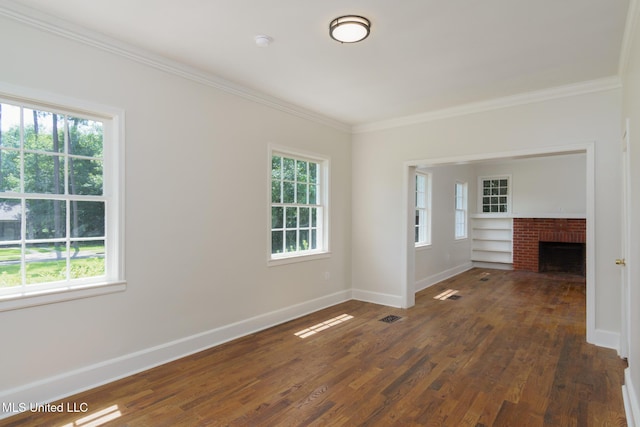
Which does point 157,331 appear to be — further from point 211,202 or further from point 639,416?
point 639,416

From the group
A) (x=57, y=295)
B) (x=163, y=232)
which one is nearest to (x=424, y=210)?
(x=163, y=232)

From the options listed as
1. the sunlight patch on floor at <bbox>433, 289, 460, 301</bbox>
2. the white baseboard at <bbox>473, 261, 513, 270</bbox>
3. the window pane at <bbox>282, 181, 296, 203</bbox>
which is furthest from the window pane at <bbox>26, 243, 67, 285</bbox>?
the white baseboard at <bbox>473, 261, 513, 270</bbox>

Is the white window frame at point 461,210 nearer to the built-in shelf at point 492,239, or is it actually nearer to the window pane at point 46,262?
the built-in shelf at point 492,239

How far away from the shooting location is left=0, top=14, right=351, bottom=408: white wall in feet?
7.88

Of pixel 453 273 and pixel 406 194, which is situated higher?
pixel 406 194

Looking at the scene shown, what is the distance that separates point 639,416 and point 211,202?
3542 mm

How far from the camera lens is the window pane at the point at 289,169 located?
14.6 ft

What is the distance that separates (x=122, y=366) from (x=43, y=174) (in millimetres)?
1627

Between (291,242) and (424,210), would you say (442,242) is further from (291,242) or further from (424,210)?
(291,242)

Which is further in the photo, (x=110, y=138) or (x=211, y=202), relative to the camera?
(x=211, y=202)

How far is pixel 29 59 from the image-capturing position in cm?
237

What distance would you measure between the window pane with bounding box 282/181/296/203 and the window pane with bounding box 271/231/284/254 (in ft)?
1.42

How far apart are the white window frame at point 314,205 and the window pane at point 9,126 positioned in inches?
89.5

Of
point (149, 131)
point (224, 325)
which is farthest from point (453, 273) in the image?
point (149, 131)
